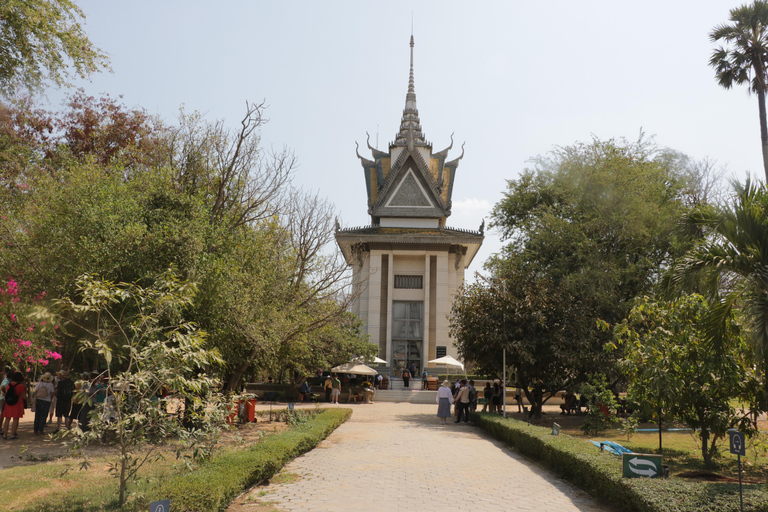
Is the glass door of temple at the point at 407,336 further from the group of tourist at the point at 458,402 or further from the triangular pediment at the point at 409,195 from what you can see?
the group of tourist at the point at 458,402

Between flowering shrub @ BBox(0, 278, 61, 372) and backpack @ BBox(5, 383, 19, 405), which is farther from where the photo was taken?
flowering shrub @ BBox(0, 278, 61, 372)

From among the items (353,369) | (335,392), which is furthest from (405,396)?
(335,392)

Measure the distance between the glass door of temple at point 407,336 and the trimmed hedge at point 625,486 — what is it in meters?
25.7

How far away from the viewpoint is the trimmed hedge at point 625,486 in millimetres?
6406

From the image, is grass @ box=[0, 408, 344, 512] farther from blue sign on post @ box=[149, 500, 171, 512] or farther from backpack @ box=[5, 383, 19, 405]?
backpack @ box=[5, 383, 19, 405]

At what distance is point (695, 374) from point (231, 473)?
26.9 feet

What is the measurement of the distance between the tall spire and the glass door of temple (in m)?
11.8

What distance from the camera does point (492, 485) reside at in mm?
8922

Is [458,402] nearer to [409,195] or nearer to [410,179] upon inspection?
[409,195]

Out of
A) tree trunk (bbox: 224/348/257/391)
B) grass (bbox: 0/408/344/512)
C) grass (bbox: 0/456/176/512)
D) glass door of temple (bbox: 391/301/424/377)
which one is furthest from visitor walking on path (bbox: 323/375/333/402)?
grass (bbox: 0/456/176/512)

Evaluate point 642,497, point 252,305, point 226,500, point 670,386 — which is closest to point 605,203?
point 670,386

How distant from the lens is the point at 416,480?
358 inches

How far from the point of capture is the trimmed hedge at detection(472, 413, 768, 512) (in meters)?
6.41

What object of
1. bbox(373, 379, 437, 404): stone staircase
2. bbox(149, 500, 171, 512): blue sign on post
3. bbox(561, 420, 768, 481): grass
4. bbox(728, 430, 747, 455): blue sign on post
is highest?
bbox(728, 430, 747, 455): blue sign on post
